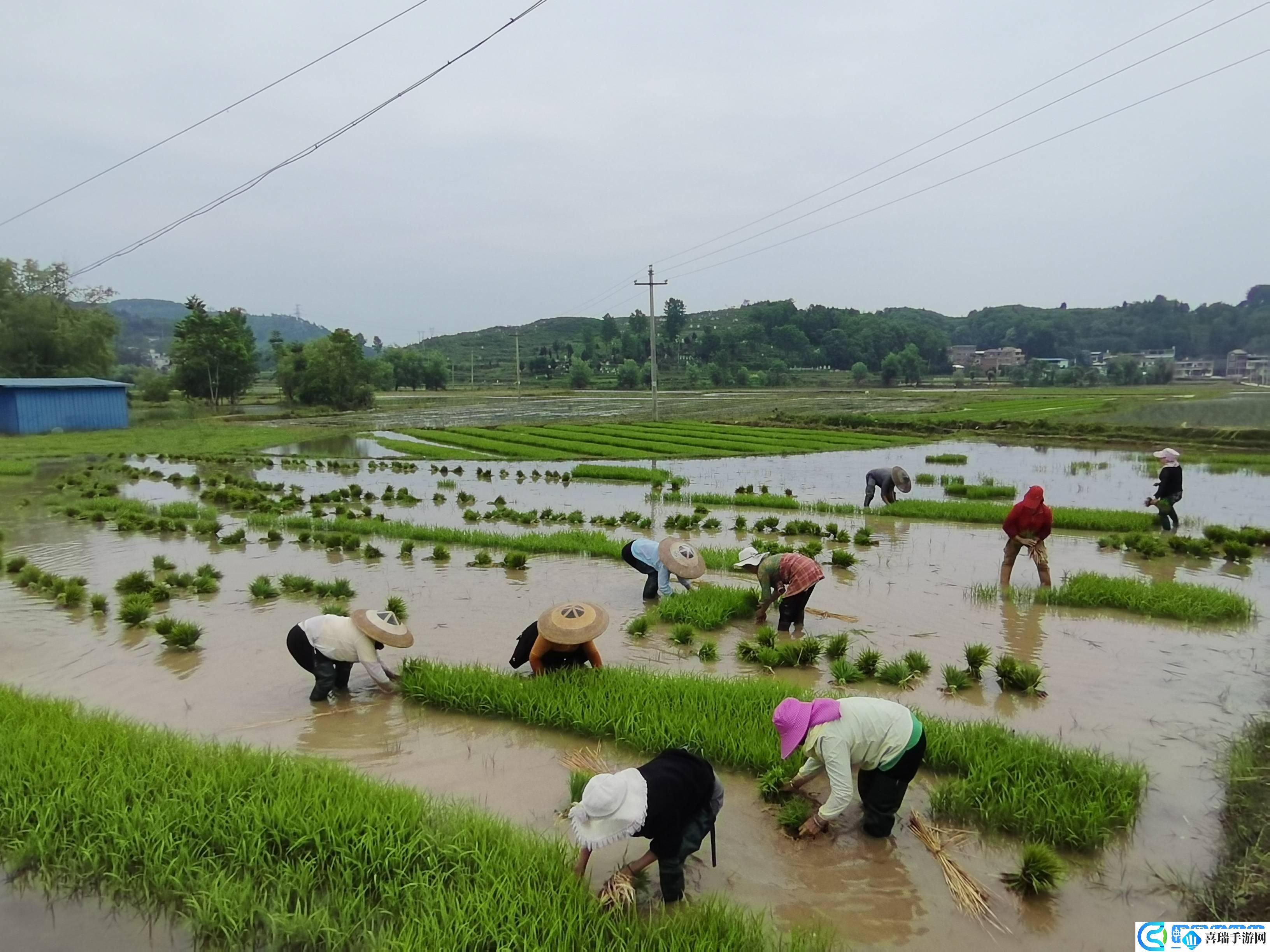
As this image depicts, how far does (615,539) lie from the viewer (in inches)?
498

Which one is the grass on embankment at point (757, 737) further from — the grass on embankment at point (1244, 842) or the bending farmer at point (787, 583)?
the bending farmer at point (787, 583)

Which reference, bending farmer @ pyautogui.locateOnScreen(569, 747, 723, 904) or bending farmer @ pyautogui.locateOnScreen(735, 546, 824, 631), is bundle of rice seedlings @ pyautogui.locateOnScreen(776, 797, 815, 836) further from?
bending farmer @ pyautogui.locateOnScreen(735, 546, 824, 631)

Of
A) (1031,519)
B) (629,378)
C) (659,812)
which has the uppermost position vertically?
(629,378)

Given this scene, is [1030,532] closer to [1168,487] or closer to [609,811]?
[1168,487]

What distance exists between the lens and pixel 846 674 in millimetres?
6676

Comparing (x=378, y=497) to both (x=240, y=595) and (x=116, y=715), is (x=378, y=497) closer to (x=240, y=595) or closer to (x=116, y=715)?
(x=240, y=595)

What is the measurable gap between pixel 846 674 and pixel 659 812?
3614 mm

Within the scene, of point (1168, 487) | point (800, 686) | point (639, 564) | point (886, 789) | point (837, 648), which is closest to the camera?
point (886, 789)

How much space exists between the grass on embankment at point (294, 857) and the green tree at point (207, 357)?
4988 centimetres

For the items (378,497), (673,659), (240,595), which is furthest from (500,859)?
(378,497)

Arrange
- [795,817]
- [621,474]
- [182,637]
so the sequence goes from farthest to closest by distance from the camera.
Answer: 1. [621,474]
2. [182,637]
3. [795,817]

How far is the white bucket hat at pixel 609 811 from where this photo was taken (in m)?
3.34

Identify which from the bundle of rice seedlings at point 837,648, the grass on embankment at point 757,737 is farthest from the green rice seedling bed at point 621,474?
the grass on embankment at point 757,737

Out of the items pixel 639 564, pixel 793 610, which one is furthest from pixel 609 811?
pixel 639 564
